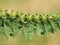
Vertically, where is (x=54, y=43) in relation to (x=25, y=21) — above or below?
below

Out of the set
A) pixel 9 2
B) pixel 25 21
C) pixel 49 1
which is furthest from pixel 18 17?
pixel 49 1

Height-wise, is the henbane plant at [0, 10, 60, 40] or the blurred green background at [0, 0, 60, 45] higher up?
the henbane plant at [0, 10, 60, 40]

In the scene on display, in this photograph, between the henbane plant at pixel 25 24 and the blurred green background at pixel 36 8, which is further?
the blurred green background at pixel 36 8

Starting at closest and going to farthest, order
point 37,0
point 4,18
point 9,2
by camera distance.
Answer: point 4,18 < point 9,2 < point 37,0

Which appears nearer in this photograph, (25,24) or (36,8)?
(25,24)

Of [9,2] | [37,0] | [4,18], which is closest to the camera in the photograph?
[4,18]

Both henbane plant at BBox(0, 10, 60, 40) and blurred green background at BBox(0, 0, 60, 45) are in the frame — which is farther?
blurred green background at BBox(0, 0, 60, 45)

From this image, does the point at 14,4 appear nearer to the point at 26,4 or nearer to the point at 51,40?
the point at 26,4

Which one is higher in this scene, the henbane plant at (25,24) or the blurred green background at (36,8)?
the henbane plant at (25,24)
